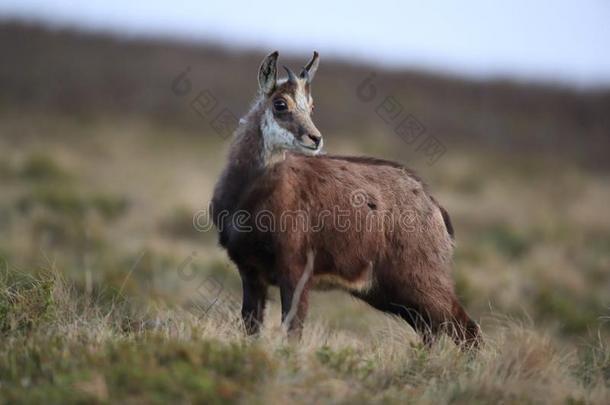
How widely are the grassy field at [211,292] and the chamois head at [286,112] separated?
1716 mm

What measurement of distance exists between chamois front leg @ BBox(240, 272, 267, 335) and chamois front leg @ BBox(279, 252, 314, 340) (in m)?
0.41

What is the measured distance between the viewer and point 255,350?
5.90m

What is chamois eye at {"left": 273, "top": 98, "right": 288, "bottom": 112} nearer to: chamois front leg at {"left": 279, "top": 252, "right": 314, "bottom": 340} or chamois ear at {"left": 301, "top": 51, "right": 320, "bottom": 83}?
chamois ear at {"left": 301, "top": 51, "right": 320, "bottom": 83}

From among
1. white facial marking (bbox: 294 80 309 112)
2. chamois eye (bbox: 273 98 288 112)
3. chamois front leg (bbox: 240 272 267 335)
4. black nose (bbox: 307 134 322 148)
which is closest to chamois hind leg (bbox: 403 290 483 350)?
chamois front leg (bbox: 240 272 267 335)

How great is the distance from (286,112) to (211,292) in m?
3.72

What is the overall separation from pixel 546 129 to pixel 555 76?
357cm

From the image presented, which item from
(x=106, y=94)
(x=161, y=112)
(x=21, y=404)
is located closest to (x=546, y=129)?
(x=161, y=112)

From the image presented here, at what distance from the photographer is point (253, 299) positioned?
751 centimetres

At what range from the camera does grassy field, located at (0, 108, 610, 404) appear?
5.63m

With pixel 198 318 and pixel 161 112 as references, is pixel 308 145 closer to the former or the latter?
pixel 198 318

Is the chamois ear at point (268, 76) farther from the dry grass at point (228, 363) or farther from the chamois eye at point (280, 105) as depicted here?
the dry grass at point (228, 363)

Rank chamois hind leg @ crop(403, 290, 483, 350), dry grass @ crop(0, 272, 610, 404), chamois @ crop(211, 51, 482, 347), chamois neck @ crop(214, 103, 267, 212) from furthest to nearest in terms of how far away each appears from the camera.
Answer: chamois hind leg @ crop(403, 290, 483, 350) → chamois neck @ crop(214, 103, 267, 212) → chamois @ crop(211, 51, 482, 347) → dry grass @ crop(0, 272, 610, 404)

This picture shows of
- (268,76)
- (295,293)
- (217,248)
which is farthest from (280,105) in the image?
(217,248)

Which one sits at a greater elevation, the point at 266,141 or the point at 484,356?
the point at 266,141
